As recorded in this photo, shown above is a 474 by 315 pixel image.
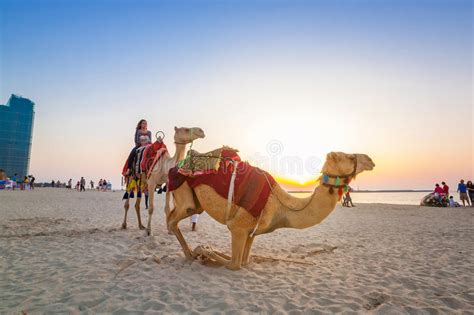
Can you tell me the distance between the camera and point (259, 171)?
496 centimetres

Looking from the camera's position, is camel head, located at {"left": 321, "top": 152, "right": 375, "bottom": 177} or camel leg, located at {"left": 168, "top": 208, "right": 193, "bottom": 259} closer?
camel head, located at {"left": 321, "top": 152, "right": 375, "bottom": 177}

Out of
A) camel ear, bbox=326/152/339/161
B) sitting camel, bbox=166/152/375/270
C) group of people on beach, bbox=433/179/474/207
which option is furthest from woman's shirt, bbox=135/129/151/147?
group of people on beach, bbox=433/179/474/207

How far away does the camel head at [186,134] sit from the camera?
21.7 feet

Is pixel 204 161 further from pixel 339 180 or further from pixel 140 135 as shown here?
pixel 140 135

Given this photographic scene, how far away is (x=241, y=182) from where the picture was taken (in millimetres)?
4672

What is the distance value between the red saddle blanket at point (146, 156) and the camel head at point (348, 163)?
18.1ft

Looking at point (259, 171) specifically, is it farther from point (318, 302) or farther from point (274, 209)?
point (318, 302)

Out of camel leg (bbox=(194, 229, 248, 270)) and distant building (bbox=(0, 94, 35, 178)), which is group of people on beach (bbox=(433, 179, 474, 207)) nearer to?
camel leg (bbox=(194, 229, 248, 270))

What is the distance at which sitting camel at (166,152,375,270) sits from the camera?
4.10 meters

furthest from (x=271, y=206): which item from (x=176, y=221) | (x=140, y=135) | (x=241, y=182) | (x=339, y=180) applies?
(x=140, y=135)

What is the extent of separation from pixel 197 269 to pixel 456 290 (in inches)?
163

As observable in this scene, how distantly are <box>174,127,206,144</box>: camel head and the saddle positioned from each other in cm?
146


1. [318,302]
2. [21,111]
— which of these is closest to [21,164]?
[21,111]

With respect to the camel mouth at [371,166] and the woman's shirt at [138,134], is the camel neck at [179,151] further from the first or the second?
the camel mouth at [371,166]
